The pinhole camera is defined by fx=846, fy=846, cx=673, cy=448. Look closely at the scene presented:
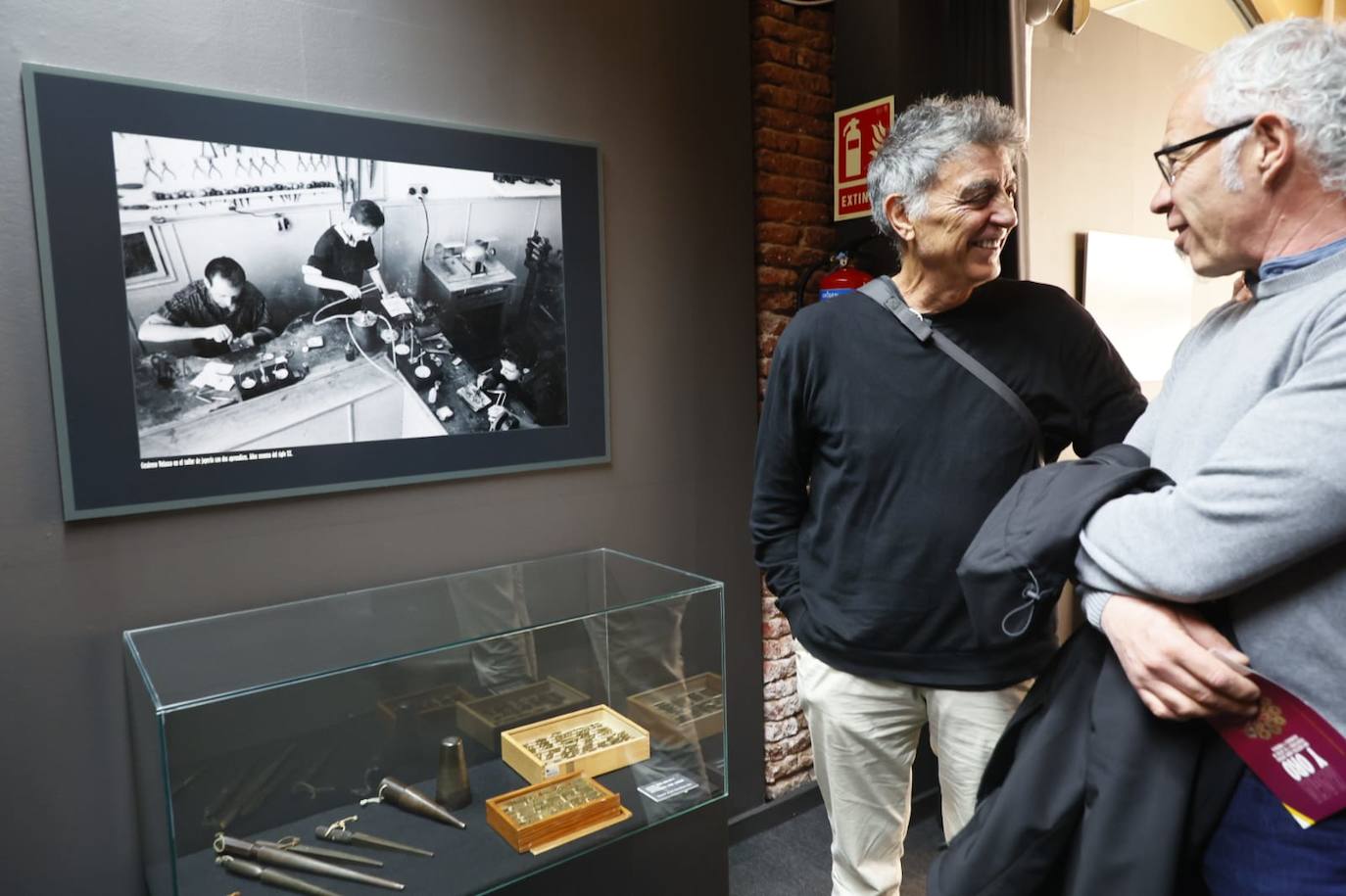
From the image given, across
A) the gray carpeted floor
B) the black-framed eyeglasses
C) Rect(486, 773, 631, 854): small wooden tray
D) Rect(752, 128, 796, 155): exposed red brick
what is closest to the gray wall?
Rect(752, 128, 796, 155): exposed red brick

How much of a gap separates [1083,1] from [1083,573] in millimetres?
2987

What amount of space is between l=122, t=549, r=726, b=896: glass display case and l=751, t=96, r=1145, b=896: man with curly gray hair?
1.44 ft

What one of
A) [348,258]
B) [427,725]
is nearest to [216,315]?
[348,258]

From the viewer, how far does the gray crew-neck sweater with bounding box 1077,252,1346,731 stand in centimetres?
76

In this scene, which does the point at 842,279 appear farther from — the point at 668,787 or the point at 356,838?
the point at 356,838

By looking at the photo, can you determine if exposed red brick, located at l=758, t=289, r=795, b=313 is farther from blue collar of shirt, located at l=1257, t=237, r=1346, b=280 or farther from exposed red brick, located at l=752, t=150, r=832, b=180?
blue collar of shirt, located at l=1257, t=237, r=1346, b=280

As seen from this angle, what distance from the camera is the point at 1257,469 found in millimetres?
780

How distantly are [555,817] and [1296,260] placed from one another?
A: 1.66 m

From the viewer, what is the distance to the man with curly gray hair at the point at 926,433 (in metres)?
1.58

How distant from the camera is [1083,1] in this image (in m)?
3.10

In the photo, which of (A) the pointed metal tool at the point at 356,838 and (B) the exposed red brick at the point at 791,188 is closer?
(A) the pointed metal tool at the point at 356,838

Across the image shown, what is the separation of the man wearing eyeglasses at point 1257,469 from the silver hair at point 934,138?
2.29 feet

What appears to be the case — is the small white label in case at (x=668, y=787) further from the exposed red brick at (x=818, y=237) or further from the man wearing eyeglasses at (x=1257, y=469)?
the exposed red brick at (x=818, y=237)

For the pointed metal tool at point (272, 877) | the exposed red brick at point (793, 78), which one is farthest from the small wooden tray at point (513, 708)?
the exposed red brick at point (793, 78)
